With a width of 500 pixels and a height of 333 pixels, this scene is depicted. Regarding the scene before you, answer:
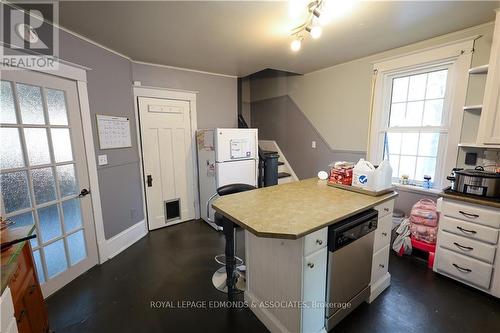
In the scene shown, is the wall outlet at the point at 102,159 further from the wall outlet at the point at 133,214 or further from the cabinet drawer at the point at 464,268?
the cabinet drawer at the point at 464,268

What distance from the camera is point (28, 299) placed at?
1270 mm

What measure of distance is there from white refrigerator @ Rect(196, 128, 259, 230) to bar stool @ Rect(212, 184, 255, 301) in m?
0.81

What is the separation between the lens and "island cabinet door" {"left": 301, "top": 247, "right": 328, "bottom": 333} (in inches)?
50.2

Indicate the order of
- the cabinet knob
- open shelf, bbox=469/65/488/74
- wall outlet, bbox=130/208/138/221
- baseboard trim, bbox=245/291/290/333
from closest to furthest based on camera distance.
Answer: the cabinet knob < baseboard trim, bbox=245/291/290/333 < open shelf, bbox=469/65/488/74 < wall outlet, bbox=130/208/138/221

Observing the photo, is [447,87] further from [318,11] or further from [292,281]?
[292,281]

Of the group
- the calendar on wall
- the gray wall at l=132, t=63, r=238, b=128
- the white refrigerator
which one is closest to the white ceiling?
the gray wall at l=132, t=63, r=238, b=128

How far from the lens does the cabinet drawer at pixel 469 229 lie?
5.82ft

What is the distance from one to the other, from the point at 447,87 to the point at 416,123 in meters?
0.46

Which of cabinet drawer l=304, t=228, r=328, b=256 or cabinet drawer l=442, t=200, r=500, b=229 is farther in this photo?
cabinet drawer l=442, t=200, r=500, b=229

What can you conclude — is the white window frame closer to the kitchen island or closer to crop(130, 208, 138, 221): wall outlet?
A: the kitchen island

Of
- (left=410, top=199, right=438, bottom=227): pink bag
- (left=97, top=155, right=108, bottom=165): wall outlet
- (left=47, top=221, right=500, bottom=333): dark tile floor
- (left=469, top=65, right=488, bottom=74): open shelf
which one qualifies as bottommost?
(left=47, top=221, right=500, bottom=333): dark tile floor

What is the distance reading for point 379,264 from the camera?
1.85 meters

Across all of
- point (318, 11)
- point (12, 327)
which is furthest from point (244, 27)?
point (12, 327)

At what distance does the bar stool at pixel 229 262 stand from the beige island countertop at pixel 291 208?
0.80 feet
